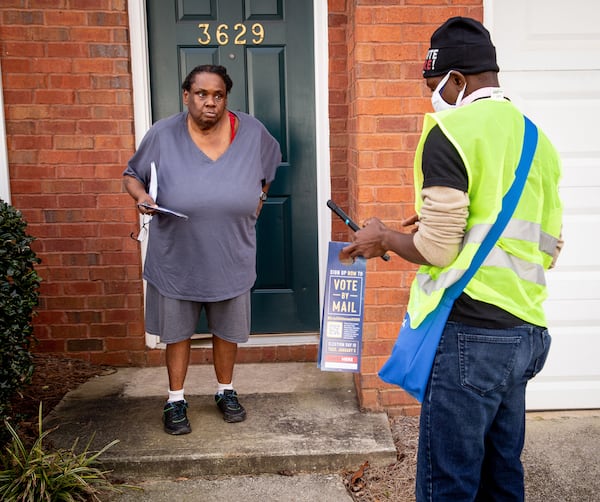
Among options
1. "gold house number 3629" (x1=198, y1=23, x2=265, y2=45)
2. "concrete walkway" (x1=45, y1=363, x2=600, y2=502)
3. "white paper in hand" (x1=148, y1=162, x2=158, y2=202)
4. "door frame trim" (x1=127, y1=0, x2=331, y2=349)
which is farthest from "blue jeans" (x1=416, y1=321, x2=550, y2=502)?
"gold house number 3629" (x1=198, y1=23, x2=265, y2=45)

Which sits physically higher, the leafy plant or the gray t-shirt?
the gray t-shirt

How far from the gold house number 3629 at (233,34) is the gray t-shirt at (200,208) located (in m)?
1.08

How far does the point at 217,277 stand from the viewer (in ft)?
12.8

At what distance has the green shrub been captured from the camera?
3.47 m

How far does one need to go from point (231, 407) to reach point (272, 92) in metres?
2.12

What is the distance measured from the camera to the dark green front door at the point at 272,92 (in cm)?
482

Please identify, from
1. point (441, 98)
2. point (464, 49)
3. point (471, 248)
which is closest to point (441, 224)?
point (471, 248)

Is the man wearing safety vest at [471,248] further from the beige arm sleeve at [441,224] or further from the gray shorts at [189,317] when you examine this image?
the gray shorts at [189,317]

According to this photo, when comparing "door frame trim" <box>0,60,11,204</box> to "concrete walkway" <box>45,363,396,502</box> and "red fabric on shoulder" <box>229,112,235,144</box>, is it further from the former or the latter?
"red fabric on shoulder" <box>229,112,235,144</box>

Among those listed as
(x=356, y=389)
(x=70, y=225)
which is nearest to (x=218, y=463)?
(x=356, y=389)

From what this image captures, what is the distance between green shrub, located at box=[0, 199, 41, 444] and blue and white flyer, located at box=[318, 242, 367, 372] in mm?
1573

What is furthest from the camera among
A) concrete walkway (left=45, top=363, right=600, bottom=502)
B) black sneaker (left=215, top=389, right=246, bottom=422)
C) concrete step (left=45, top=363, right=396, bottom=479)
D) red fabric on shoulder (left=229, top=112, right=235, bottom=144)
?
black sneaker (left=215, top=389, right=246, bottom=422)

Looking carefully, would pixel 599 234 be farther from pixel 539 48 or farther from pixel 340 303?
pixel 340 303

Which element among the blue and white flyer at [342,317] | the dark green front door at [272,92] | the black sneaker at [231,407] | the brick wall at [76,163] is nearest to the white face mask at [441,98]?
the blue and white flyer at [342,317]
